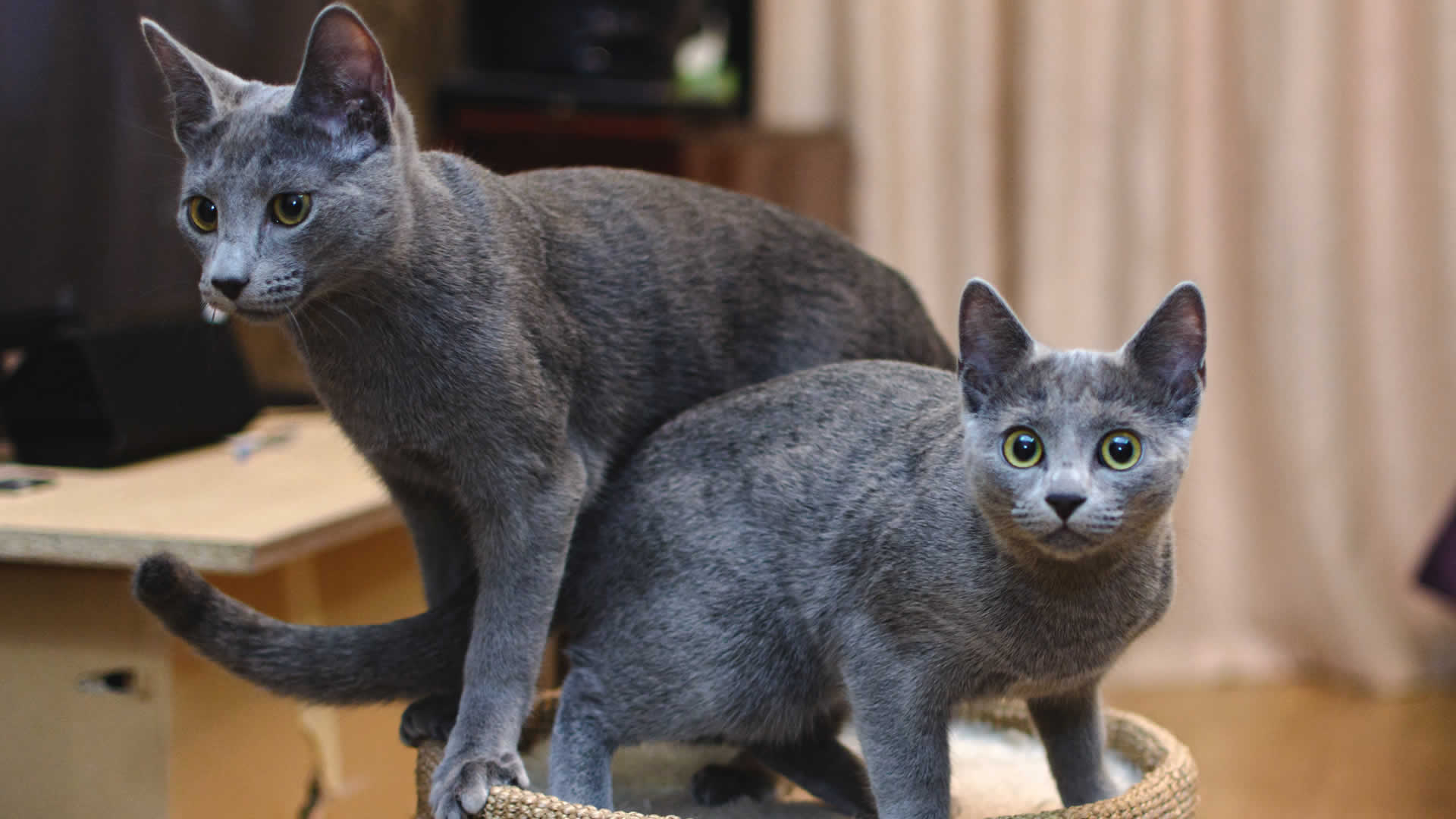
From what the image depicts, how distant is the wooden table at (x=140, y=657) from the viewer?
4.14ft

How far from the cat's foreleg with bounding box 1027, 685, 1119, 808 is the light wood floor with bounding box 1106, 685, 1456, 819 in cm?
131

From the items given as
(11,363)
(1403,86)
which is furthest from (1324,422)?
(11,363)

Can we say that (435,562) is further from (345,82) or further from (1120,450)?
(1120,450)

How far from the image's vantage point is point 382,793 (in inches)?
66.7

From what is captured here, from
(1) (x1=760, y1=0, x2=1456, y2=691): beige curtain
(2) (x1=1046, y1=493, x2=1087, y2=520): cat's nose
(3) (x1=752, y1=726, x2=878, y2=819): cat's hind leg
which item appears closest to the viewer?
(2) (x1=1046, y1=493, x2=1087, y2=520): cat's nose

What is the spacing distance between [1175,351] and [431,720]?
677 mm

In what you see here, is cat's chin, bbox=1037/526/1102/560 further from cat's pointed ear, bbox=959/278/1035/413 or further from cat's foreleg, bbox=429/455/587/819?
Result: cat's foreleg, bbox=429/455/587/819

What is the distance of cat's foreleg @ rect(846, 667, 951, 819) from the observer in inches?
35.1

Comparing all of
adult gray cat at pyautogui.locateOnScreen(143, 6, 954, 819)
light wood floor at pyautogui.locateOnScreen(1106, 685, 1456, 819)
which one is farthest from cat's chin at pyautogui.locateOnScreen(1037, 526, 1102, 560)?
light wood floor at pyautogui.locateOnScreen(1106, 685, 1456, 819)

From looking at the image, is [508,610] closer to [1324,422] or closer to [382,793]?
[382,793]

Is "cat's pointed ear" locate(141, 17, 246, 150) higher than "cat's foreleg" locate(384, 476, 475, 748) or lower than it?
higher

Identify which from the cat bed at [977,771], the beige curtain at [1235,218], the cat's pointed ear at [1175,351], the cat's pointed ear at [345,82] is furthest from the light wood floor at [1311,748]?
the cat's pointed ear at [345,82]

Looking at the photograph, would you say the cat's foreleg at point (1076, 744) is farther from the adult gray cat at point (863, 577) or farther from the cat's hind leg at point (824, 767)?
the cat's hind leg at point (824, 767)

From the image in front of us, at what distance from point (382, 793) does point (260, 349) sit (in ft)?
3.07
